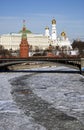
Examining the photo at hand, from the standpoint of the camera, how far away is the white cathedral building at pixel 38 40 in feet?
409

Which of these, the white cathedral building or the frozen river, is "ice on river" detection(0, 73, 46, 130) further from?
the white cathedral building

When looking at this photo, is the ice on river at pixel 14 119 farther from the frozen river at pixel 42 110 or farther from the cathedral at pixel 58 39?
the cathedral at pixel 58 39

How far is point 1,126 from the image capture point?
555 inches

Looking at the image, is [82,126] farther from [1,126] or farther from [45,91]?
[45,91]

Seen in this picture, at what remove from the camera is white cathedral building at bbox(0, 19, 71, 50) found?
409 ft

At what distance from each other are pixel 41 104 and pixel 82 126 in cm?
530

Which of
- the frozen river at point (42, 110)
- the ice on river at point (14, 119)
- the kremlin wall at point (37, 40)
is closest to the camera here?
the ice on river at point (14, 119)

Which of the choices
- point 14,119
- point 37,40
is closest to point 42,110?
point 14,119

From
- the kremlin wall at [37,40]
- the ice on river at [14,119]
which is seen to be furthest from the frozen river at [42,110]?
the kremlin wall at [37,40]

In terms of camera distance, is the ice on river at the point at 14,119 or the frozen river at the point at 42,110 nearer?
the ice on river at the point at 14,119

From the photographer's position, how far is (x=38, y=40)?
12975 cm

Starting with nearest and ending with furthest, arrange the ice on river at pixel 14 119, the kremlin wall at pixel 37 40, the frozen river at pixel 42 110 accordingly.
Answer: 1. the ice on river at pixel 14 119
2. the frozen river at pixel 42 110
3. the kremlin wall at pixel 37 40

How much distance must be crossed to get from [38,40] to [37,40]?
0.44m

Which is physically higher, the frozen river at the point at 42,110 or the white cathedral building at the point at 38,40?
the white cathedral building at the point at 38,40
